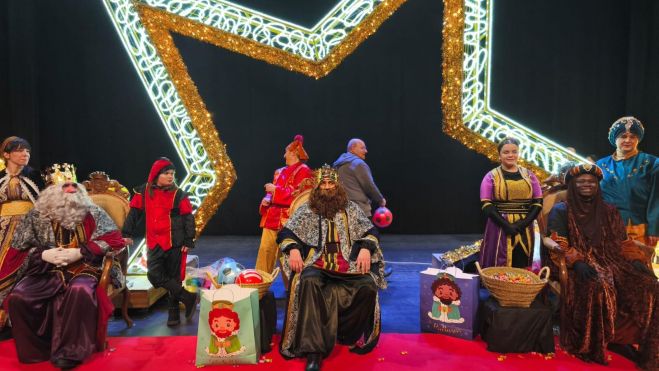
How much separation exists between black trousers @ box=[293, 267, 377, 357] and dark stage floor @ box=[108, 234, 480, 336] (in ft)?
2.10

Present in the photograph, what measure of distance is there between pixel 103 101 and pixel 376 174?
476 cm

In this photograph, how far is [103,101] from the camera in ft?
23.6

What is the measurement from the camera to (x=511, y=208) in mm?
3645

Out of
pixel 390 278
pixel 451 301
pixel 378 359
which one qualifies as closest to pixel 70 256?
pixel 378 359

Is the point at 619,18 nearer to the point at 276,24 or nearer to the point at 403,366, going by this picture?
the point at 276,24

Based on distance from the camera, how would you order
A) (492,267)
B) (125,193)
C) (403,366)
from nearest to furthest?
(403,366) < (492,267) < (125,193)

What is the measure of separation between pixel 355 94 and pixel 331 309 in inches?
190

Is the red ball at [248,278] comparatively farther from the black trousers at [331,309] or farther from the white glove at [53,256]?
the white glove at [53,256]

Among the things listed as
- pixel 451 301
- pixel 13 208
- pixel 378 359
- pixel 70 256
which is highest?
pixel 13 208

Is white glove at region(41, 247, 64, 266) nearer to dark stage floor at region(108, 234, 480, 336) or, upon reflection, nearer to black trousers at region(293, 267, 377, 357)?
dark stage floor at region(108, 234, 480, 336)

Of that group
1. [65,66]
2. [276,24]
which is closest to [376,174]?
[276,24]

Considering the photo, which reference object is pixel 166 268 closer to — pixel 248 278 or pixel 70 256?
pixel 70 256

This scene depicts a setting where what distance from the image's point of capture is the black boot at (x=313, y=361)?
2846 mm

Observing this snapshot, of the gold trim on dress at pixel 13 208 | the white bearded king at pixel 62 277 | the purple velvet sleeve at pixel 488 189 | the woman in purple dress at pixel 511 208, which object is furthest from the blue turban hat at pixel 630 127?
the gold trim on dress at pixel 13 208
